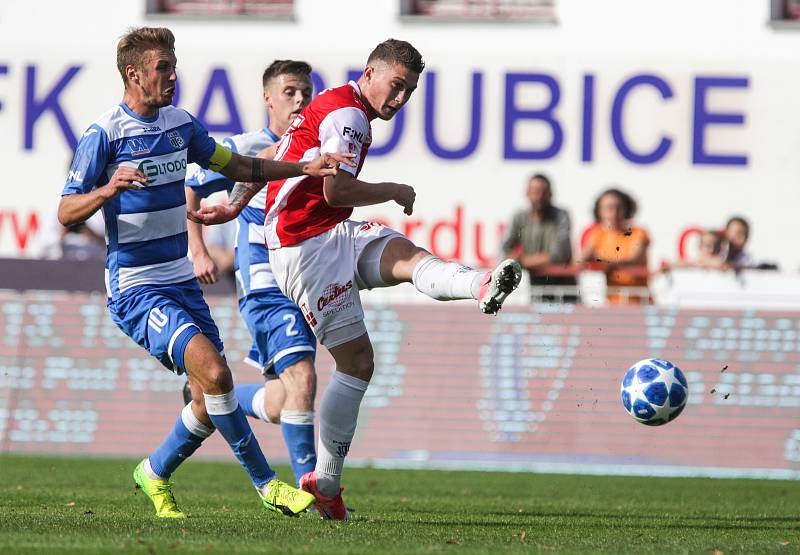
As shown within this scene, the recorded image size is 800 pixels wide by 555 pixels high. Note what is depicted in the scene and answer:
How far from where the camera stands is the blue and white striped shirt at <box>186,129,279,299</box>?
8.74m

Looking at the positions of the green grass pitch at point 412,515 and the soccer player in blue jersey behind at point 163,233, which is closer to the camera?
the green grass pitch at point 412,515

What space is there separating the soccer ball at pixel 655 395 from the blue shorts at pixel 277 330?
1815 millimetres

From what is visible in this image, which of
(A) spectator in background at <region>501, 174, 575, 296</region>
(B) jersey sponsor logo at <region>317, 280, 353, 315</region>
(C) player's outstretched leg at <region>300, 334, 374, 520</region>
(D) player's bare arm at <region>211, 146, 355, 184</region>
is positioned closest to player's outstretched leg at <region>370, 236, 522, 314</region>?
(B) jersey sponsor logo at <region>317, 280, 353, 315</region>

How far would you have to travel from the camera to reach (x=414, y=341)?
12789mm

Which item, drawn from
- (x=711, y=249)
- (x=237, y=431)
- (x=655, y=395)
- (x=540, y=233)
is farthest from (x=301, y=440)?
(x=711, y=249)

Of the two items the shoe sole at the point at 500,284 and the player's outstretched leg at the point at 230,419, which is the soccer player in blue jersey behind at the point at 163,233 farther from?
the shoe sole at the point at 500,284

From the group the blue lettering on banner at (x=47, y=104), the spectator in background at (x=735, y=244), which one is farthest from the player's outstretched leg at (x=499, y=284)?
the blue lettering on banner at (x=47, y=104)

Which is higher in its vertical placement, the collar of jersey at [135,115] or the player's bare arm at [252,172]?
the collar of jersey at [135,115]

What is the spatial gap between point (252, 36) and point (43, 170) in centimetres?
325

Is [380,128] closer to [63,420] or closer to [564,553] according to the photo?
[63,420]

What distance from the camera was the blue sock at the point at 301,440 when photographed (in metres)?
8.33

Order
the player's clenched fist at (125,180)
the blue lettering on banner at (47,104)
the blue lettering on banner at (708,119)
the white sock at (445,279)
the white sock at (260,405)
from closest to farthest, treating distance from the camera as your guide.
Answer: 1. the player's clenched fist at (125,180)
2. the white sock at (445,279)
3. the white sock at (260,405)
4. the blue lettering on banner at (708,119)
5. the blue lettering on banner at (47,104)

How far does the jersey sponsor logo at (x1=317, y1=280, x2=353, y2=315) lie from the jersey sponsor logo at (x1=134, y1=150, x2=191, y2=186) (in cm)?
95

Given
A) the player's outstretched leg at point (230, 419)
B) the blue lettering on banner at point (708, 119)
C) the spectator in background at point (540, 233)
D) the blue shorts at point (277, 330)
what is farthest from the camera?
the blue lettering on banner at point (708, 119)
